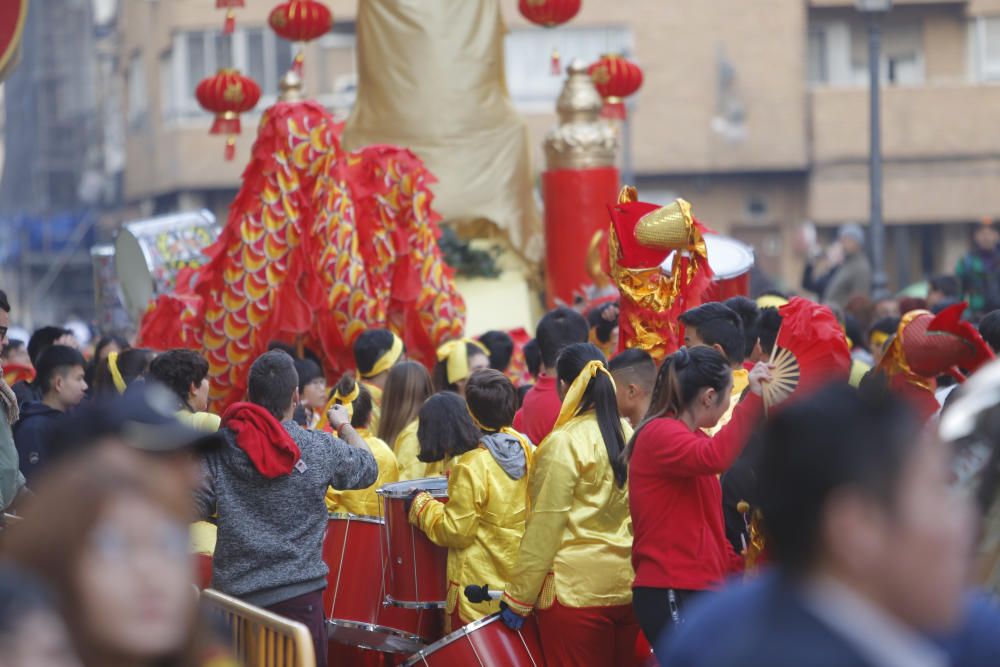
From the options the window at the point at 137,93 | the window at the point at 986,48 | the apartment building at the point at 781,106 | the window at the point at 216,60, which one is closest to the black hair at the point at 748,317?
the apartment building at the point at 781,106

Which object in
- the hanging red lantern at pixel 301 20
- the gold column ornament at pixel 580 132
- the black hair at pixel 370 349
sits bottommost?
the black hair at pixel 370 349

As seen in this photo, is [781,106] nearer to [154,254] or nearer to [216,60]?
[216,60]

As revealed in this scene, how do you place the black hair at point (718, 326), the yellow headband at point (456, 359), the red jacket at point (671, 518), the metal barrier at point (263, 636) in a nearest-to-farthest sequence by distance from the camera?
1. the metal barrier at point (263, 636)
2. the red jacket at point (671, 518)
3. the black hair at point (718, 326)
4. the yellow headband at point (456, 359)

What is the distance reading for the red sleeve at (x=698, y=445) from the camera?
4793mm

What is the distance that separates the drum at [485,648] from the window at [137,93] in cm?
3057

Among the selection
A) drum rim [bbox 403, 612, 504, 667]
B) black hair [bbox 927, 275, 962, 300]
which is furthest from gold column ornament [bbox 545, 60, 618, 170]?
drum rim [bbox 403, 612, 504, 667]

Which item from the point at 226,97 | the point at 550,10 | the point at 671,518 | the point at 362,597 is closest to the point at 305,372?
the point at 362,597

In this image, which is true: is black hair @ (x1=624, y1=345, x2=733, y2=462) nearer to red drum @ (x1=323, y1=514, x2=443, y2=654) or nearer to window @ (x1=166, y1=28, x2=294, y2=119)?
red drum @ (x1=323, y1=514, x2=443, y2=654)

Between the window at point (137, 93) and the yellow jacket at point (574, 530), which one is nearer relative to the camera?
the yellow jacket at point (574, 530)

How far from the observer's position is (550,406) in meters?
7.06

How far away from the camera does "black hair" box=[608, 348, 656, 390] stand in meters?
6.15

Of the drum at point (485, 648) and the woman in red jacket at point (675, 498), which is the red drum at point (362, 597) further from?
the woman in red jacket at point (675, 498)

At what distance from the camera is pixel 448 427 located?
6.24m

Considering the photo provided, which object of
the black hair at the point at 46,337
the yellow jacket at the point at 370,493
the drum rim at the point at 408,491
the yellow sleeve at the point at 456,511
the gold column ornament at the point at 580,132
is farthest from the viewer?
the gold column ornament at the point at 580,132
